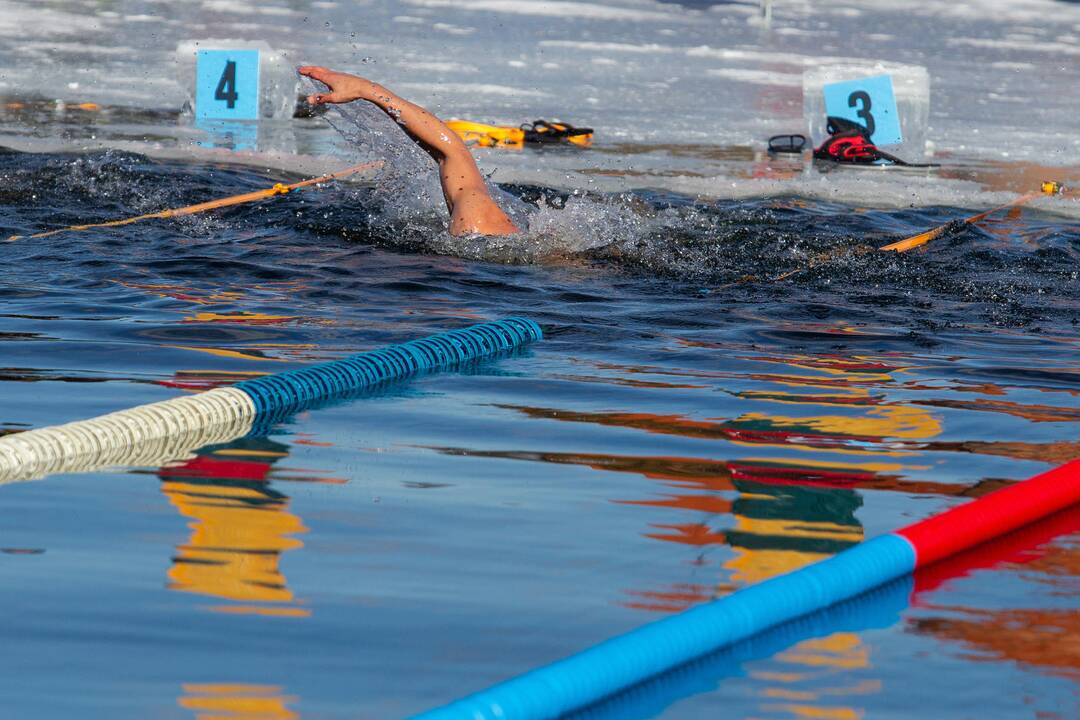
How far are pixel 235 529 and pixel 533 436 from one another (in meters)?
1.23

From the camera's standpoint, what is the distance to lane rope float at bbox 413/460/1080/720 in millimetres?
2207

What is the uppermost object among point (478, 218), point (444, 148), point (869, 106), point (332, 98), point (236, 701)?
point (869, 106)

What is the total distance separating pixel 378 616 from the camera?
270 centimetres

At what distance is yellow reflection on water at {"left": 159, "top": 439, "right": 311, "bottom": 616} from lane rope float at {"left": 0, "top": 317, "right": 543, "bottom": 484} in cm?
16

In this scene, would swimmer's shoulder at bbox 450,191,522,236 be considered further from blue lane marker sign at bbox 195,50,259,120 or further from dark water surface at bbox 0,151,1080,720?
blue lane marker sign at bbox 195,50,259,120

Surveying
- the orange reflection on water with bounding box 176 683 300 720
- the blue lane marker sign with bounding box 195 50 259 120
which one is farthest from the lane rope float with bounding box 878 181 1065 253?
the blue lane marker sign with bounding box 195 50 259 120

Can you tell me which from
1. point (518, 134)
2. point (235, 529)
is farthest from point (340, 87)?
point (518, 134)

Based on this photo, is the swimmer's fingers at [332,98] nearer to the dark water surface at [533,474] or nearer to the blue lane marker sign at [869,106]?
the dark water surface at [533,474]

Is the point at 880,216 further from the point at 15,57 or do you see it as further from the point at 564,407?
the point at 15,57

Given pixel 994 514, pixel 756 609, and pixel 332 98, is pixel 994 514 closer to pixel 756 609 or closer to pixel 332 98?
pixel 756 609

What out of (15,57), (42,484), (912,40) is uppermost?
(912,40)

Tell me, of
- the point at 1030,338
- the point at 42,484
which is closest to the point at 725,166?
the point at 1030,338

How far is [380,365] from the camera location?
5020mm

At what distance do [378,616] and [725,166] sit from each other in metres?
10.0
